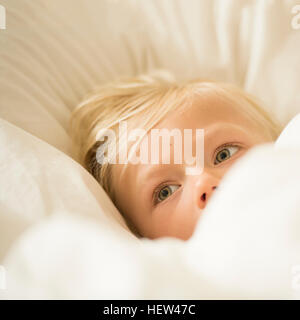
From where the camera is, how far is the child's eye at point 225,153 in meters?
0.74

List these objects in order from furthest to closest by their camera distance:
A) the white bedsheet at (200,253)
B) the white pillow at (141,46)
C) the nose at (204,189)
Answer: the white pillow at (141,46) < the nose at (204,189) < the white bedsheet at (200,253)

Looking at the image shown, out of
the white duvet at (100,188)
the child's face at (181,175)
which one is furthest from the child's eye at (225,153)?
the white duvet at (100,188)

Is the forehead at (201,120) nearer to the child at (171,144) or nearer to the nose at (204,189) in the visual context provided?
the child at (171,144)

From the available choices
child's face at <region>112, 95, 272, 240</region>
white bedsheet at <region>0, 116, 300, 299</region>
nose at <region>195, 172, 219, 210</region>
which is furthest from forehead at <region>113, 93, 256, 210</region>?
white bedsheet at <region>0, 116, 300, 299</region>

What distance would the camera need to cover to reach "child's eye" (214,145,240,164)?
2.44 feet

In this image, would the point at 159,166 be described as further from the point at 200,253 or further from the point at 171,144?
the point at 200,253

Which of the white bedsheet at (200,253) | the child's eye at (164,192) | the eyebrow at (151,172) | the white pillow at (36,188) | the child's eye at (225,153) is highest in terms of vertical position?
the child's eye at (225,153)

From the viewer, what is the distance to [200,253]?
1.40 feet

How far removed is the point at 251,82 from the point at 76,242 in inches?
24.5

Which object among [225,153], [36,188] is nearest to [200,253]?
[36,188]

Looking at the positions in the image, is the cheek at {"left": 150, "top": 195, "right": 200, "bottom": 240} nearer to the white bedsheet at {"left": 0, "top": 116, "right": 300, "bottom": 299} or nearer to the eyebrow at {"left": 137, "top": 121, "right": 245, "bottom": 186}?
the eyebrow at {"left": 137, "top": 121, "right": 245, "bottom": 186}

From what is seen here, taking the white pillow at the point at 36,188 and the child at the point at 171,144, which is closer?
the white pillow at the point at 36,188

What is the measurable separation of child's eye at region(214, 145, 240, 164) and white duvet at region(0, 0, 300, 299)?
18 centimetres
